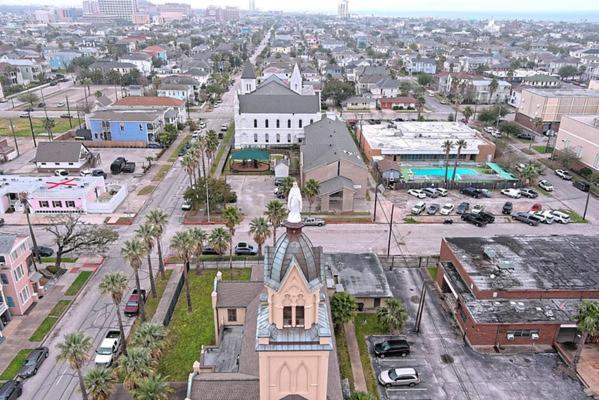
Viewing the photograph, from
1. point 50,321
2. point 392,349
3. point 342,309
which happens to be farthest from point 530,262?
point 50,321

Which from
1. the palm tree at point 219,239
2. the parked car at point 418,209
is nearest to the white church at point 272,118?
the parked car at point 418,209

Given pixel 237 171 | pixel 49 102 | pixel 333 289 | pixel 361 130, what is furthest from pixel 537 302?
pixel 49 102

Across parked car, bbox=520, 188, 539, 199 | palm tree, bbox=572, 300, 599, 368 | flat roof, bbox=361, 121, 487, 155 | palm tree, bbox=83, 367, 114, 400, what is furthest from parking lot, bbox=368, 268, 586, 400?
flat roof, bbox=361, 121, 487, 155

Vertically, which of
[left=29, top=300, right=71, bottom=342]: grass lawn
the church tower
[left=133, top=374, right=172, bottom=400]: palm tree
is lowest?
[left=29, top=300, right=71, bottom=342]: grass lawn

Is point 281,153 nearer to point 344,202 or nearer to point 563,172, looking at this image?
point 344,202

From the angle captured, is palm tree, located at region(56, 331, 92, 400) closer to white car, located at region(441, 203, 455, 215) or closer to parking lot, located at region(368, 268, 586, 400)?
parking lot, located at region(368, 268, 586, 400)
